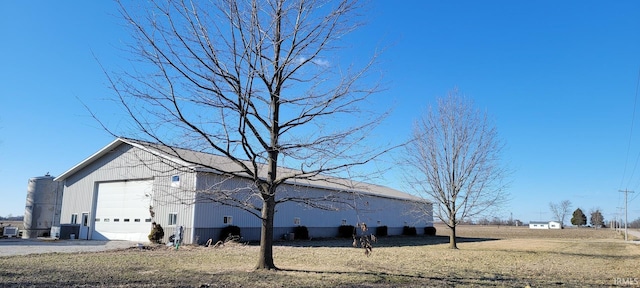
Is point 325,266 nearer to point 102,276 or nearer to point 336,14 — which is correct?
point 102,276

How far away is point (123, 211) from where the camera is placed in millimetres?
25922

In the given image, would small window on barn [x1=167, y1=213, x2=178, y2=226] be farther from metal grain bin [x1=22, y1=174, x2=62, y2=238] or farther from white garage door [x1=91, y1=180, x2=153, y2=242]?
metal grain bin [x1=22, y1=174, x2=62, y2=238]

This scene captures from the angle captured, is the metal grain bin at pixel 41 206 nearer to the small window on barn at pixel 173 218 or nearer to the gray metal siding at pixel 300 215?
the small window on barn at pixel 173 218

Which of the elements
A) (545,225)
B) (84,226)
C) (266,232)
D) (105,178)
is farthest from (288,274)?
(545,225)

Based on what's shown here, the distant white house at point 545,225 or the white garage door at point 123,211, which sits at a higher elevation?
the white garage door at point 123,211

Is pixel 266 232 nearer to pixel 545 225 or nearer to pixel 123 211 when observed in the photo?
pixel 123 211

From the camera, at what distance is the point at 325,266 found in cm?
1266

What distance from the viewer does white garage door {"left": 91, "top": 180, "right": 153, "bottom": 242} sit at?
2475cm

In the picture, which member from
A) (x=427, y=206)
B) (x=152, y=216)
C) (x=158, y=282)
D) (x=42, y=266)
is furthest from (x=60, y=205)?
(x=158, y=282)

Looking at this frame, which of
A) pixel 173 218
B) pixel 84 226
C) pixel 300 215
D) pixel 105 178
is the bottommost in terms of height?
pixel 84 226

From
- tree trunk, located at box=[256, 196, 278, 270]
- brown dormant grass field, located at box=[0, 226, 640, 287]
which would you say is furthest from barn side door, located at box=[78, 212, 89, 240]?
tree trunk, located at box=[256, 196, 278, 270]

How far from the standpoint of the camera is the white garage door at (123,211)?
81.2ft

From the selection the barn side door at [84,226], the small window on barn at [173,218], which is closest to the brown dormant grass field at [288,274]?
the small window on barn at [173,218]

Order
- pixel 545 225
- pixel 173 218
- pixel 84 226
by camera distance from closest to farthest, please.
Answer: pixel 173 218 < pixel 84 226 < pixel 545 225
